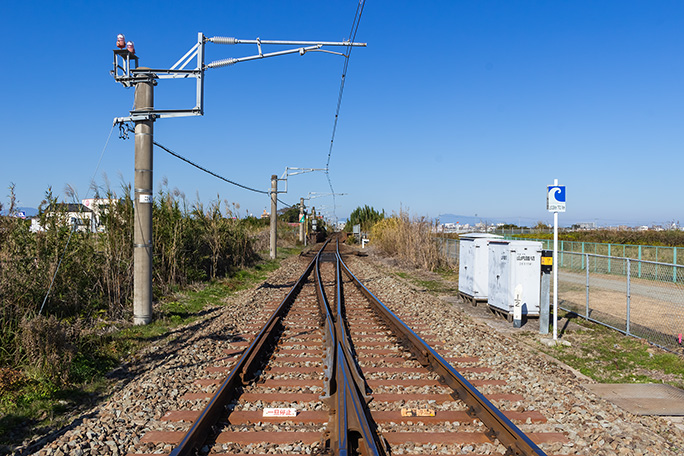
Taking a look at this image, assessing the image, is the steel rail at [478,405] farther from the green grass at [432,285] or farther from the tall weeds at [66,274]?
the green grass at [432,285]

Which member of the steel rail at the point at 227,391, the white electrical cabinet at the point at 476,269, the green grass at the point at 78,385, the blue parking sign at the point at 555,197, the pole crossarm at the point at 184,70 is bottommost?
the green grass at the point at 78,385

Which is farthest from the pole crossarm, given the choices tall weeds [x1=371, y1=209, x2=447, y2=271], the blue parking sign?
tall weeds [x1=371, y1=209, x2=447, y2=271]

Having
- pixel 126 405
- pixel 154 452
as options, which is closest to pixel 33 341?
pixel 126 405

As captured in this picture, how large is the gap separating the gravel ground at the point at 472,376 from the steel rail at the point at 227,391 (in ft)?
1.07

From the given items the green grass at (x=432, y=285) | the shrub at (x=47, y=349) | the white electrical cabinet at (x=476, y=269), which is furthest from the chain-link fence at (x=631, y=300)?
the shrub at (x=47, y=349)

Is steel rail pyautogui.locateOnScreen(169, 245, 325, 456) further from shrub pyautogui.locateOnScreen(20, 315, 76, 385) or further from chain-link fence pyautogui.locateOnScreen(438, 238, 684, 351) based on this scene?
chain-link fence pyautogui.locateOnScreen(438, 238, 684, 351)

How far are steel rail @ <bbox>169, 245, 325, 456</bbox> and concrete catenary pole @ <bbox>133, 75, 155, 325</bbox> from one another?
2.84 metres

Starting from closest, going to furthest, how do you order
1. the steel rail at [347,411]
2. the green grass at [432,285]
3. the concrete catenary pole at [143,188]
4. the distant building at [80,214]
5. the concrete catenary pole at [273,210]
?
the steel rail at [347,411] → the distant building at [80,214] → the concrete catenary pole at [143,188] → the green grass at [432,285] → the concrete catenary pole at [273,210]

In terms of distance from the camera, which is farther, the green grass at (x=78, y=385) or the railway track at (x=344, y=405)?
the green grass at (x=78, y=385)

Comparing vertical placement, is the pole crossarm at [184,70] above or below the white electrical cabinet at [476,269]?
above

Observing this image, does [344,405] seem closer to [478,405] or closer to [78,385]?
[478,405]

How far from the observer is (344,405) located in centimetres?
479

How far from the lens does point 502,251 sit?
37.6ft

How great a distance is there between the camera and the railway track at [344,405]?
4.35 m
